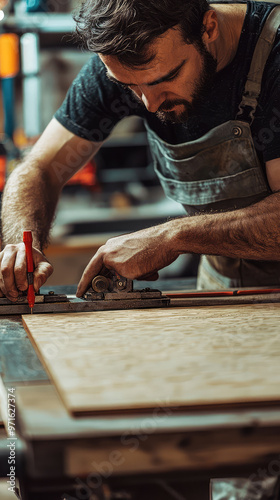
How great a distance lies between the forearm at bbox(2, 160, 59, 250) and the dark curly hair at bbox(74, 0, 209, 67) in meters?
0.63

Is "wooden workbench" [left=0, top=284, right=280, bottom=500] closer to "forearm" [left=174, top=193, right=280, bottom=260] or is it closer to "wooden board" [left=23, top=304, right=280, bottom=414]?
"wooden board" [left=23, top=304, right=280, bottom=414]

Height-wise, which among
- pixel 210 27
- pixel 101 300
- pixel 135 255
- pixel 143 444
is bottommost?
pixel 143 444

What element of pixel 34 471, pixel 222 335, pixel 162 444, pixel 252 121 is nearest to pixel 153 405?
pixel 162 444

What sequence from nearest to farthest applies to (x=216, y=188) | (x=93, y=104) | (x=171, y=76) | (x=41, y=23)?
(x=171, y=76)
(x=216, y=188)
(x=93, y=104)
(x=41, y=23)

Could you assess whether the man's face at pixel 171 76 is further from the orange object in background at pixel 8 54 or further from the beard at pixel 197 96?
the orange object in background at pixel 8 54

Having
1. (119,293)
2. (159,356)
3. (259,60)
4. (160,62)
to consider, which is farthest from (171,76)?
(159,356)

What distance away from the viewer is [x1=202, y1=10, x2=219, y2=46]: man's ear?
1.81 metres

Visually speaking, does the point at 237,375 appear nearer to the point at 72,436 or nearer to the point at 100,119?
the point at 72,436

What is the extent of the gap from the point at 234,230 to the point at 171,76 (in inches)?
19.3

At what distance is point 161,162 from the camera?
7.59 feet

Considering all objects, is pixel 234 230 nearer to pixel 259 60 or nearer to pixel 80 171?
pixel 259 60

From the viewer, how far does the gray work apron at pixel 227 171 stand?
189 centimetres

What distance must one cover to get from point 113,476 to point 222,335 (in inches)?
21.3

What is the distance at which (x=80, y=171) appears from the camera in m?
4.32
